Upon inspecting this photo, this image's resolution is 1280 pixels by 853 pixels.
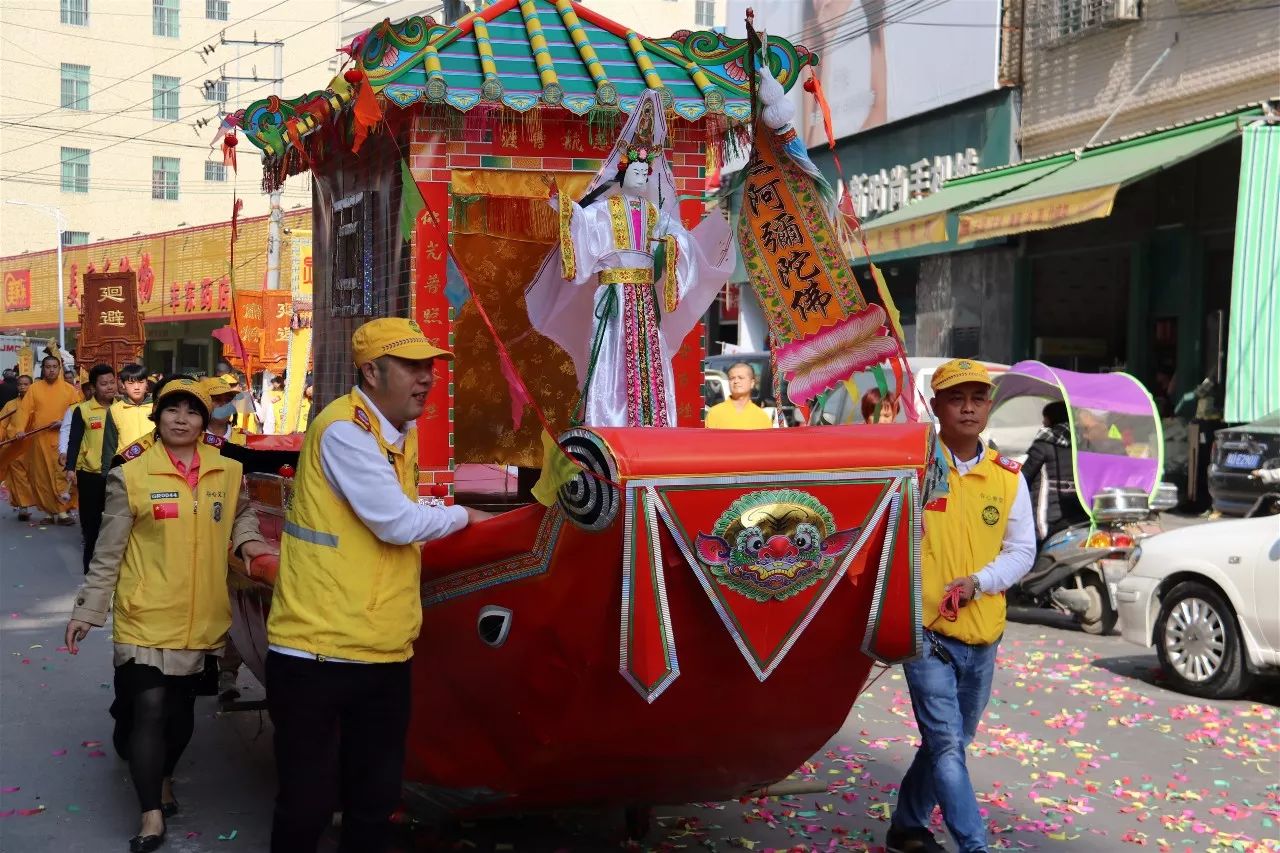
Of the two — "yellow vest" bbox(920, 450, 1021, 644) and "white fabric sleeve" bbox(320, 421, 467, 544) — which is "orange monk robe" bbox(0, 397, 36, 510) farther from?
"yellow vest" bbox(920, 450, 1021, 644)

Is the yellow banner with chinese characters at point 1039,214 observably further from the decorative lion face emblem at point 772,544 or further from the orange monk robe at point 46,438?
the decorative lion face emblem at point 772,544

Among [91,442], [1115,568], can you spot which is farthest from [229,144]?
[1115,568]

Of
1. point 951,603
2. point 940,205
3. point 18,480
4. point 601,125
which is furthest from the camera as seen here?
point 940,205

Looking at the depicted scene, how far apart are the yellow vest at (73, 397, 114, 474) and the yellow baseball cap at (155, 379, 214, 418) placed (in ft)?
18.1

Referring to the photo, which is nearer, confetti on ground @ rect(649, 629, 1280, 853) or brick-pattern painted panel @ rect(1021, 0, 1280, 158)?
confetti on ground @ rect(649, 629, 1280, 853)

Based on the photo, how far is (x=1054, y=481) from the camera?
1060 cm

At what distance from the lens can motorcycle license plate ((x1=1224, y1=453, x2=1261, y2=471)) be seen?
13.2 metres

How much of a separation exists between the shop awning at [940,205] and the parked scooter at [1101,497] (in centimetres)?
764

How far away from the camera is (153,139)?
56094 mm

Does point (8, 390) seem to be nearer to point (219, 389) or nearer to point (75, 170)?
point (219, 389)

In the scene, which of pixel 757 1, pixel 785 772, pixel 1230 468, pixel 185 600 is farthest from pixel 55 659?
pixel 757 1

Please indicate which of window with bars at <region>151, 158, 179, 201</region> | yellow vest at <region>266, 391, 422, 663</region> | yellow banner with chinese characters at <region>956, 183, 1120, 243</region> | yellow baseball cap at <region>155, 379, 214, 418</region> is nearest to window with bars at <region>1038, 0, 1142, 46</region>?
yellow banner with chinese characters at <region>956, 183, 1120, 243</region>

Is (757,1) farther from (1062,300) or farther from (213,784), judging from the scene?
(213,784)

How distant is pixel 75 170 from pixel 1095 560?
2073 inches
